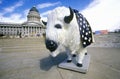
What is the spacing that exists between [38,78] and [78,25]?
1.92 metres

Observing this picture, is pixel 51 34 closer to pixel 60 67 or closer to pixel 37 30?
pixel 60 67

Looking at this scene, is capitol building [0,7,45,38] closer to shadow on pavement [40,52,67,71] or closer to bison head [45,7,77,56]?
shadow on pavement [40,52,67,71]

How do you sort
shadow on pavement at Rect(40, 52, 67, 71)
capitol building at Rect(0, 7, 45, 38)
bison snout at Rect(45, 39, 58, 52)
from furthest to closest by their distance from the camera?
1. capitol building at Rect(0, 7, 45, 38)
2. shadow on pavement at Rect(40, 52, 67, 71)
3. bison snout at Rect(45, 39, 58, 52)

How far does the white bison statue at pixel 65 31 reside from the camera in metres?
2.44

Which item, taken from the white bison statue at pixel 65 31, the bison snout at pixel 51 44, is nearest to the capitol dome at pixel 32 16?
the white bison statue at pixel 65 31

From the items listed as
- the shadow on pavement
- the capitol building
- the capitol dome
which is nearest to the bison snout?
the shadow on pavement

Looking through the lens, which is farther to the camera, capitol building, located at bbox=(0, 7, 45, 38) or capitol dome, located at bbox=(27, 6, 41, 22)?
capitol dome, located at bbox=(27, 6, 41, 22)

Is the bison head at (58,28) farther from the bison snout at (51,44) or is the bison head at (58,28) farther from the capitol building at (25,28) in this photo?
the capitol building at (25,28)

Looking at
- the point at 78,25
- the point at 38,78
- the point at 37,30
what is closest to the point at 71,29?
the point at 78,25

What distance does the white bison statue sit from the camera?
96.2 inches

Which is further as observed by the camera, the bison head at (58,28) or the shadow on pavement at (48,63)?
the shadow on pavement at (48,63)

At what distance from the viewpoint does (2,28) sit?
67.4 m

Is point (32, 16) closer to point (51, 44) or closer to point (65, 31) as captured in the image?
point (65, 31)

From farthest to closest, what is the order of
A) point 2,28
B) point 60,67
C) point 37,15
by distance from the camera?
point 37,15
point 2,28
point 60,67
